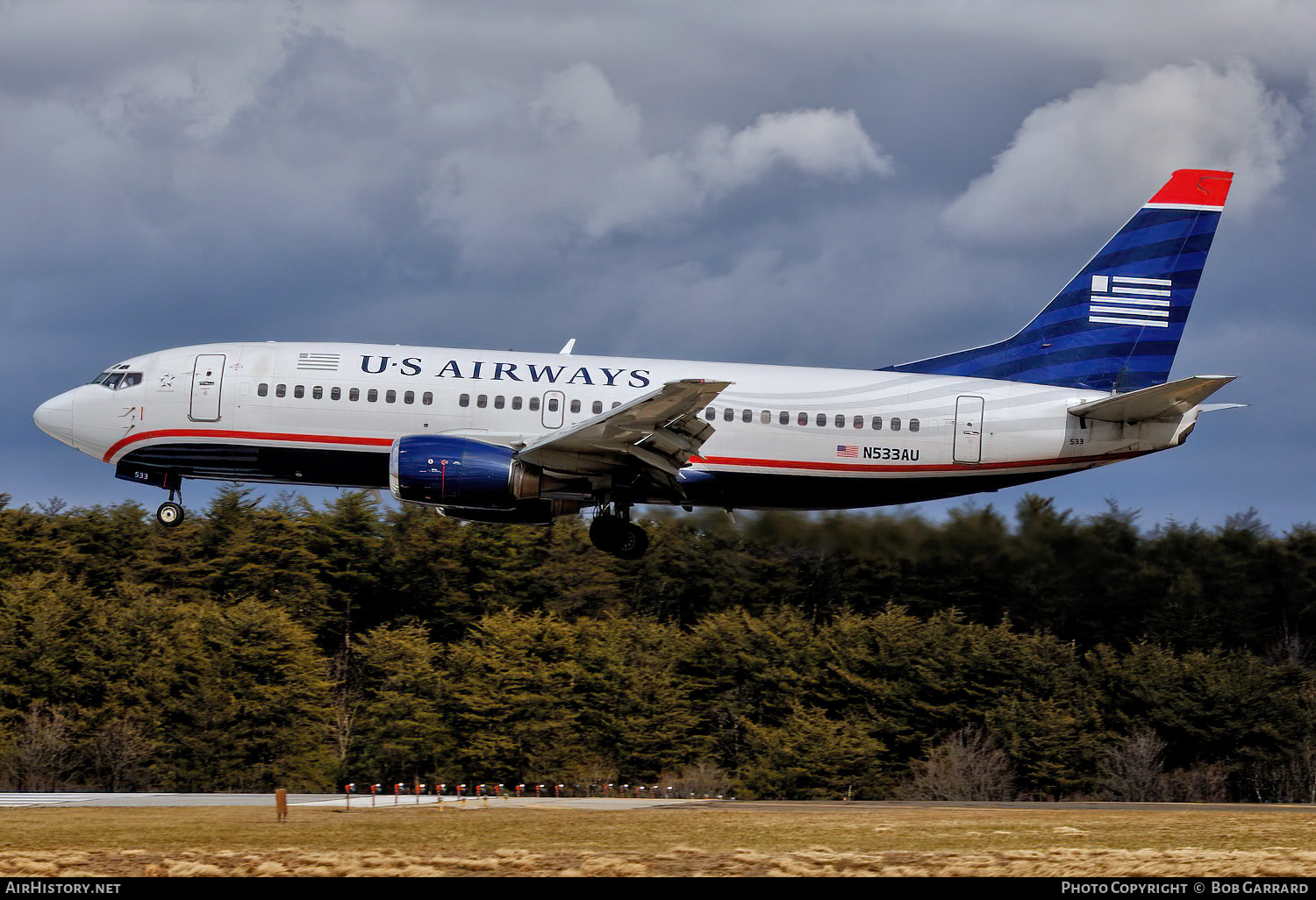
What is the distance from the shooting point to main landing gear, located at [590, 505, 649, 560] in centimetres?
3181

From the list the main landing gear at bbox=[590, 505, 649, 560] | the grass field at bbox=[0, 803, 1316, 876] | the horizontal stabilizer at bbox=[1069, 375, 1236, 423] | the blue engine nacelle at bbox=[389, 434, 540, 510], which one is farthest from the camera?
the main landing gear at bbox=[590, 505, 649, 560]

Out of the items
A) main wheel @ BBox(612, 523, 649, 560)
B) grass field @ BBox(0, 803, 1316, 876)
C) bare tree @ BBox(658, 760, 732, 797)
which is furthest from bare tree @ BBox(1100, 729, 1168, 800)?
main wheel @ BBox(612, 523, 649, 560)

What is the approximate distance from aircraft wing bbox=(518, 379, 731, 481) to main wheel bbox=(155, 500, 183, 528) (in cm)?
913

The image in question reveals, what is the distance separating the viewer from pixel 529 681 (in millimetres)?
72188

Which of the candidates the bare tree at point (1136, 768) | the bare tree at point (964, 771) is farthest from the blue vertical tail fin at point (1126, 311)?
the bare tree at point (1136, 768)

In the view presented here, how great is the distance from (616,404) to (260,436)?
796cm

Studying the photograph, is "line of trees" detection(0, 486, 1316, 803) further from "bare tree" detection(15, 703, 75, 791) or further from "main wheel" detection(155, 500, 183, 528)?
"main wheel" detection(155, 500, 183, 528)

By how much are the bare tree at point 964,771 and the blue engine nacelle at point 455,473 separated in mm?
38683

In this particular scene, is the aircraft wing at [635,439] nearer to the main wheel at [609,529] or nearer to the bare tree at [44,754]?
the main wheel at [609,529]

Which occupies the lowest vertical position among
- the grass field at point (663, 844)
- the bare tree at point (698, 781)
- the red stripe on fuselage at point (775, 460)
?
the bare tree at point (698, 781)

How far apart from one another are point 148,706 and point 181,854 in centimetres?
4906

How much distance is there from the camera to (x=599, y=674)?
73062mm

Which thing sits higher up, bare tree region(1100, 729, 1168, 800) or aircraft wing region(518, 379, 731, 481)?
aircraft wing region(518, 379, 731, 481)

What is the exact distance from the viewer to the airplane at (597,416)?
30938 mm
